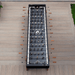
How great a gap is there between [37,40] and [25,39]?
3.03 metres

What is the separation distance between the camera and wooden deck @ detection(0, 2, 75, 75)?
1305 centimetres

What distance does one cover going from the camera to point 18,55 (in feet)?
44.7

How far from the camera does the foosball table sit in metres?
11.3

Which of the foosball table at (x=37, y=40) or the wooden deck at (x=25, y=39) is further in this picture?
the wooden deck at (x=25, y=39)

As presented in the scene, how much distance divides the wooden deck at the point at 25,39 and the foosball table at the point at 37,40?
233 centimetres

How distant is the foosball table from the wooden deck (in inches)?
91.7

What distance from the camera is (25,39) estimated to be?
14461 millimetres

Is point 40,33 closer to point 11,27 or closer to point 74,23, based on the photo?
point 11,27

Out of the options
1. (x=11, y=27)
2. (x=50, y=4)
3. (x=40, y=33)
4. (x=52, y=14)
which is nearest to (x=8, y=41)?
(x=11, y=27)

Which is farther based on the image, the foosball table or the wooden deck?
the wooden deck

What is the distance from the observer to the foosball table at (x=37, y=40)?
1131cm

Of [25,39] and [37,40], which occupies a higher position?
[25,39]

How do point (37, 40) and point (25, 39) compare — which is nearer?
point (37, 40)

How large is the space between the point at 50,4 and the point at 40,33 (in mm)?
7433
